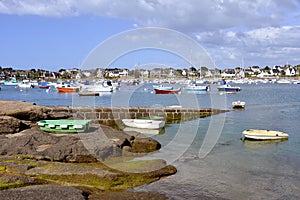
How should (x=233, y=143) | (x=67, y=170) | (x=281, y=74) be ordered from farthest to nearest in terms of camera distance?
(x=281, y=74), (x=233, y=143), (x=67, y=170)

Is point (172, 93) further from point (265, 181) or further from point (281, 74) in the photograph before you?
point (281, 74)

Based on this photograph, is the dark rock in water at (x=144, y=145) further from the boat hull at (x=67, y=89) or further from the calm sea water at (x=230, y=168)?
the boat hull at (x=67, y=89)

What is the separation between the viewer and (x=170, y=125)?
26109 millimetres

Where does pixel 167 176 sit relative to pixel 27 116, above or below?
below

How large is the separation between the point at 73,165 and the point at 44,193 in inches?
119

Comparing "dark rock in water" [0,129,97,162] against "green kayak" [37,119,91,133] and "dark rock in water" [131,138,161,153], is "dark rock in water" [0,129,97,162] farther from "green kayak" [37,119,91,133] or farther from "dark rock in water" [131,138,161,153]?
"dark rock in water" [131,138,161,153]

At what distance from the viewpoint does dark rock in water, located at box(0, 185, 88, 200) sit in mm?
8945

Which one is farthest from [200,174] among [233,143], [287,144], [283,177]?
[287,144]

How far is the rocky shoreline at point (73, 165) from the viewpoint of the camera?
32.4 feet

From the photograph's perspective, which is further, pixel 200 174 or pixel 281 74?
pixel 281 74

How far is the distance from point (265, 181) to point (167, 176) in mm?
3620

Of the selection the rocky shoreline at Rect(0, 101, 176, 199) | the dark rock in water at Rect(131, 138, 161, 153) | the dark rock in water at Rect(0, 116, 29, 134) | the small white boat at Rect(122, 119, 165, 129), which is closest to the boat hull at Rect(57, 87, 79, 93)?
the small white boat at Rect(122, 119, 165, 129)

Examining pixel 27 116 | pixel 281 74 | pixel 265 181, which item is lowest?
pixel 265 181

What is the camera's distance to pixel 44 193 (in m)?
9.26
